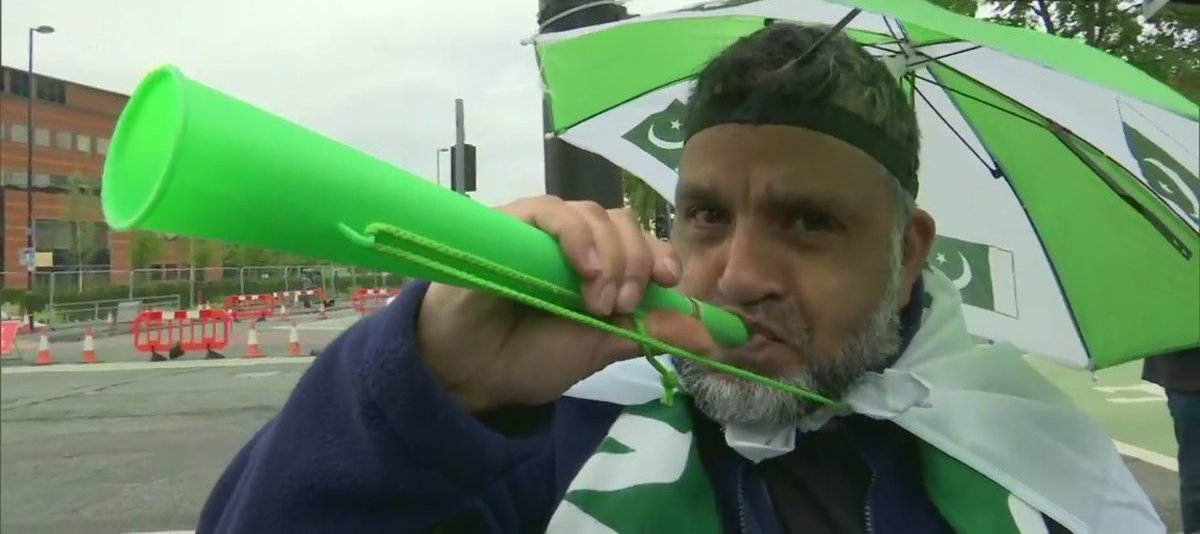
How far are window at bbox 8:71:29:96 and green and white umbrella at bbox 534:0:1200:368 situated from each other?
0.93 meters

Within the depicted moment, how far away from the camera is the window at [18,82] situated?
1346mm

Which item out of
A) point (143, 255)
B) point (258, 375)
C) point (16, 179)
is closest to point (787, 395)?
point (143, 255)

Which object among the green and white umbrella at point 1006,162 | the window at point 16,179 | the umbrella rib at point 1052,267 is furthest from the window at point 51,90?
the umbrella rib at point 1052,267

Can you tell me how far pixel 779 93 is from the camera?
1283 mm

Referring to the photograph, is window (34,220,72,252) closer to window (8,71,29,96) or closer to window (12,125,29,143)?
window (12,125,29,143)

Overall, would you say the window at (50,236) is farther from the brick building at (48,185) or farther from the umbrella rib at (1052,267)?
the umbrella rib at (1052,267)

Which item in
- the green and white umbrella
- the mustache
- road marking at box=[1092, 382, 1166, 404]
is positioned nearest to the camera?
the mustache

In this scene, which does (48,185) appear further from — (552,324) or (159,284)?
(552,324)

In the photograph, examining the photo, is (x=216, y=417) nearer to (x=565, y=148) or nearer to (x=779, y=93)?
(x=565, y=148)

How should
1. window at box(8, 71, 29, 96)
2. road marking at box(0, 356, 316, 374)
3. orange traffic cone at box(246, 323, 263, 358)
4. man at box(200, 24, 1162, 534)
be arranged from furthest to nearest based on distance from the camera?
1. orange traffic cone at box(246, 323, 263, 358)
2. road marking at box(0, 356, 316, 374)
3. window at box(8, 71, 29, 96)
4. man at box(200, 24, 1162, 534)

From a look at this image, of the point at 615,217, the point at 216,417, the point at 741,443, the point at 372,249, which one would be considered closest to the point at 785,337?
the point at 741,443

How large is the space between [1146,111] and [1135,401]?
587 cm

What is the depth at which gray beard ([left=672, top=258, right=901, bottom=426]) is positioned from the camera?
1.18 meters

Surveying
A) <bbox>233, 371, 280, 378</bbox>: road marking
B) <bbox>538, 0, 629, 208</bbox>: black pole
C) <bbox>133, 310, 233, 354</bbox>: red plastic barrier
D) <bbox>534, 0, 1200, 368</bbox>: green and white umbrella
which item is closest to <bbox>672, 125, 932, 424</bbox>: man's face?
<bbox>534, 0, 1200, 368</bbox>: green and white umbrella
